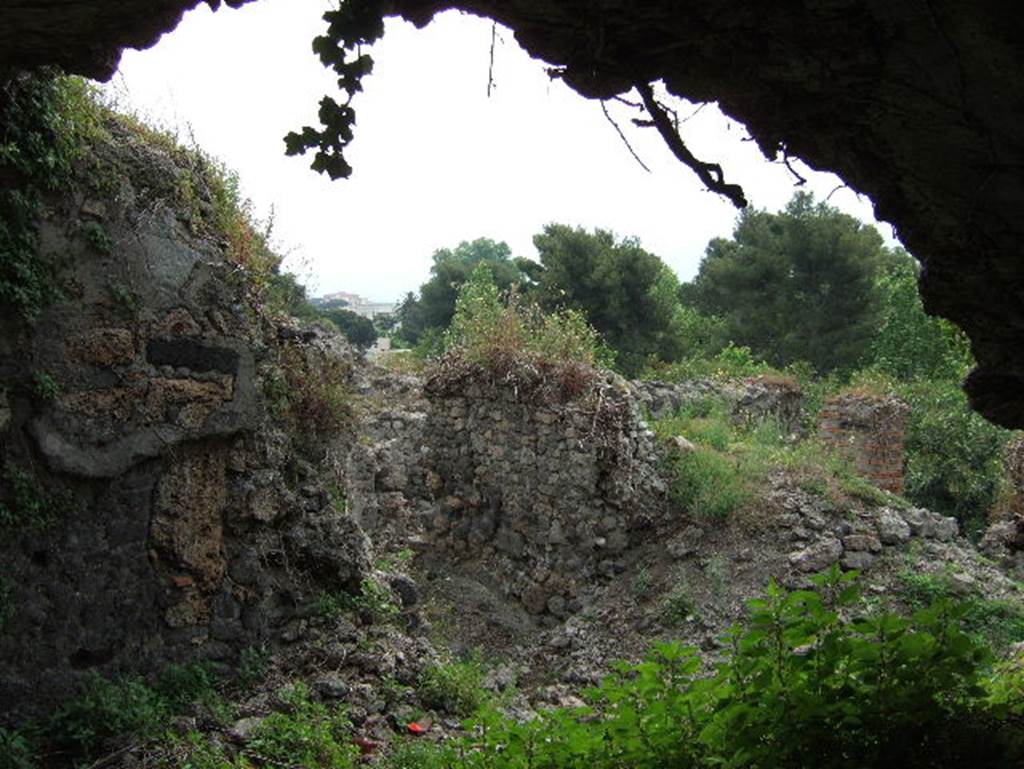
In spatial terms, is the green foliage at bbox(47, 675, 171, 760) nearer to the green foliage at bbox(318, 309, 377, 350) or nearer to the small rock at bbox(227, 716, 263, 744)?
the small rock at bbox(227, 716, 263, 744)

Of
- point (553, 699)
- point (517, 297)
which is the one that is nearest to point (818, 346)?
point (517, 297)

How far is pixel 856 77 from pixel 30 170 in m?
4.05

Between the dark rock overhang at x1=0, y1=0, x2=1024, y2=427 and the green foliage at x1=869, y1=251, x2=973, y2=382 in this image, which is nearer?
the dark rock overhang at x1=0, y1=0, x2=1024, y2=427

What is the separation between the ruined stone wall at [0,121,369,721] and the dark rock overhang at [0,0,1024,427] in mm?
2163

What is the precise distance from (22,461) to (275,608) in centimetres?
177

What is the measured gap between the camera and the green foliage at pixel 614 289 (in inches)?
1030

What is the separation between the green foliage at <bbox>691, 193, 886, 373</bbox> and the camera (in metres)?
28.5

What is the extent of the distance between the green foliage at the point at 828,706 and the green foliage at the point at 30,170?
11.5 ft

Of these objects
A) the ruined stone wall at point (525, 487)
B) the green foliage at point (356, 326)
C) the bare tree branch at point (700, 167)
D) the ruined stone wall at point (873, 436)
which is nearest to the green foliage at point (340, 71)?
the bare tree branch at point (700, 167)

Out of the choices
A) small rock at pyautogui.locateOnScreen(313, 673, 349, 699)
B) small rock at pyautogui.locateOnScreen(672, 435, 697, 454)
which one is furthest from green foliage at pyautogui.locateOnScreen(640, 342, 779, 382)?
small rock at pyautogui.locateOnScreen(313, 673, 349, 699)

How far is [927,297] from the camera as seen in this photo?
3.09m

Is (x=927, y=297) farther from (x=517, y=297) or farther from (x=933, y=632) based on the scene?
(x=517, y=297)

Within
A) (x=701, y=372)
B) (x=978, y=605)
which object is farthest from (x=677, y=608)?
(x=701, y=372)

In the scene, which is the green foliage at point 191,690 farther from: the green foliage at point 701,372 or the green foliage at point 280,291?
the green foliage at point 701,372
